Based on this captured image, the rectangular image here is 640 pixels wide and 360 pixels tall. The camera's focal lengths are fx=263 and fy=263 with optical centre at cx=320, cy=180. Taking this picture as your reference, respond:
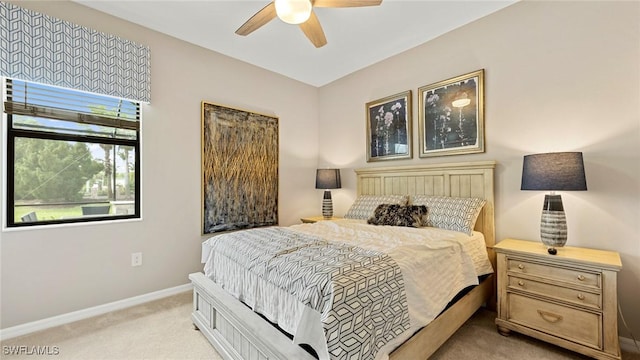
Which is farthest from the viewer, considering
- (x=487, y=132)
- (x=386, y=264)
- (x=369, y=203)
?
(x=369, y=203)

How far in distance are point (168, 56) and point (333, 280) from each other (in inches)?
121

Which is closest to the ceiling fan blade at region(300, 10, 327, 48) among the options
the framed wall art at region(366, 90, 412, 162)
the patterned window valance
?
the framed wall art at region(366, 90, 412, 162)

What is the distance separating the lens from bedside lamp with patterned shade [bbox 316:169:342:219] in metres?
3.88

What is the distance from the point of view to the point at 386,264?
1.46 meters

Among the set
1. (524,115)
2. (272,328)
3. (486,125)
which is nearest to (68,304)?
(272,328)

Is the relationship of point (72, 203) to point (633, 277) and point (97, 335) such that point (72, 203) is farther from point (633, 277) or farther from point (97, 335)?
point (633, 277)

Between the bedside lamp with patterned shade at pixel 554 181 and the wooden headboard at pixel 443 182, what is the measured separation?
53 centimetres

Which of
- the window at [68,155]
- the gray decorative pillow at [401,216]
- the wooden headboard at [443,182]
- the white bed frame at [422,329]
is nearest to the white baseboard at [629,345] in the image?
the white bed frame at [422,329]

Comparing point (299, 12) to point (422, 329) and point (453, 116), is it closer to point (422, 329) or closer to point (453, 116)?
point (453, 116)

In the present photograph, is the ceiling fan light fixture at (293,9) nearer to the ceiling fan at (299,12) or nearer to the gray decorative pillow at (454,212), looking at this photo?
the ceiling fan at (299,12)

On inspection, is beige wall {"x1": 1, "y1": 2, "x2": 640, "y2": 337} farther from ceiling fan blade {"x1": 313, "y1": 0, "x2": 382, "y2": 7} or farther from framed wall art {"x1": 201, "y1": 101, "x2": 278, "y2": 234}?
ceiling fan blade {"x1": 313, "y1": 0, "x2": 382, "y2": 7}

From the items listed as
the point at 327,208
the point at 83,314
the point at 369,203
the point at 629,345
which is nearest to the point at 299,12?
the point at 369,203

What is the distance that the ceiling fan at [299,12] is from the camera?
5.99 ft

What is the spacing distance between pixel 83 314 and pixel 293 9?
10.4 feet
